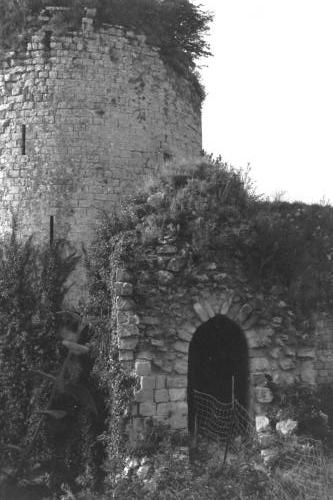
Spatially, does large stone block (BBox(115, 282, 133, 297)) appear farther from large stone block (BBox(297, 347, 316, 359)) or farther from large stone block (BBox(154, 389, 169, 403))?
large stone block (BBox(297, 347, 316, 359))

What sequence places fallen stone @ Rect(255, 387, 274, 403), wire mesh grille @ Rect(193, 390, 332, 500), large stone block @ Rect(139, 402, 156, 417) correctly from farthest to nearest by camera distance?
1. fallen stone @ Rect(255, 387, 274, 403)
2. large stone block @ Rect(139, 402, 156, 417)
3. wire mesh grille @ Rect(193, 390, 332, 500)

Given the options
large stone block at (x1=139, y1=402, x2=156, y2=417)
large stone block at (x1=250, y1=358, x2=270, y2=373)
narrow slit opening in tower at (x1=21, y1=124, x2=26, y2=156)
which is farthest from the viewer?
narrow slit opening in tower at (x1=21, y1=124, x2=26, y2=156)

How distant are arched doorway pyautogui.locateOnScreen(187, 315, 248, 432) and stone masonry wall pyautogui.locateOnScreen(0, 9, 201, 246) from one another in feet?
11.5

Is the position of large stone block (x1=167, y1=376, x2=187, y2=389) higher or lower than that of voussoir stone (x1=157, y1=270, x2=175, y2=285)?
lower

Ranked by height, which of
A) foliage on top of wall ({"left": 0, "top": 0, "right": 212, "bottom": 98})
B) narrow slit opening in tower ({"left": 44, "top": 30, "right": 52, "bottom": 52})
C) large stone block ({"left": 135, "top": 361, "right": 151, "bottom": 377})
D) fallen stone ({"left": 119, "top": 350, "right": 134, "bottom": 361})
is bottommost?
large stone block ({"left": 135, "top": 361, "right": 151, "bottom": 377})

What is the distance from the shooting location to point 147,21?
42.6ft

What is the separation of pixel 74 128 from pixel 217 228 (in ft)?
15.8

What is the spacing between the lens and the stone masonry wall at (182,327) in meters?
7.77

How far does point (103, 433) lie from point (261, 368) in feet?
7.59

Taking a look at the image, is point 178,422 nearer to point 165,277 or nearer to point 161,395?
point 161,395

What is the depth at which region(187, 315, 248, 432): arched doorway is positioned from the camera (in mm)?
8820

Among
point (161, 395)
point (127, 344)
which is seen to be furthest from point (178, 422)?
point (127, 344)

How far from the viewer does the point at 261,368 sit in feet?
26.9

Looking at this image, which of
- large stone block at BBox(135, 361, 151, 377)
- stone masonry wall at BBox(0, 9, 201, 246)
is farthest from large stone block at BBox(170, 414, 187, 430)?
stone masonry wall at BBox(0, 9, 201, 246)
